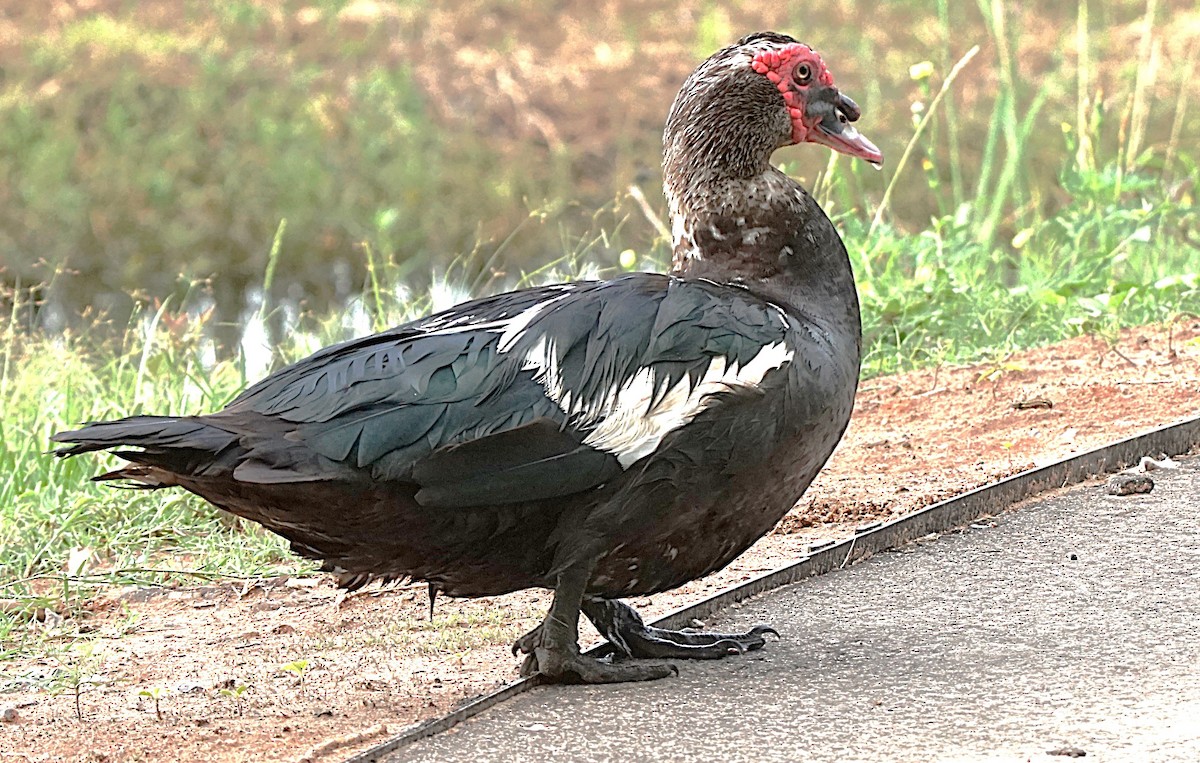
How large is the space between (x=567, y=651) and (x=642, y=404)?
505 mm

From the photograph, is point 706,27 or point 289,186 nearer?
point 289,186

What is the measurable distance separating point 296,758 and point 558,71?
38.1ft

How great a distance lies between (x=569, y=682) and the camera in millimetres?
3338

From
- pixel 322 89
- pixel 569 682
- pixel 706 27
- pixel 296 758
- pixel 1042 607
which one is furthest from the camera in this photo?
pixel 706 27

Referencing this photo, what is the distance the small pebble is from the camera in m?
4.33

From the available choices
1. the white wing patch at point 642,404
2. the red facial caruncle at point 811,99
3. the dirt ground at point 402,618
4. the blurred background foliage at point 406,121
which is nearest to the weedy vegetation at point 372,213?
the blurred background foliage at point 406,121

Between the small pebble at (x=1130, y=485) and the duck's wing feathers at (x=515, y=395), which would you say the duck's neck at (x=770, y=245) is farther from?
the small pebble at (x=1130, y=485)

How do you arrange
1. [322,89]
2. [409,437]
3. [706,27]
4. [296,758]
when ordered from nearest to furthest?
[296,758] → [409,437] → [322,89] → [706,27]

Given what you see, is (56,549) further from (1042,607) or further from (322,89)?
(322,89)

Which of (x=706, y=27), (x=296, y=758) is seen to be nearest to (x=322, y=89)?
(x=706, y=27)

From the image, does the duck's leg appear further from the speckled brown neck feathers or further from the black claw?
the speckled brown neck feathers

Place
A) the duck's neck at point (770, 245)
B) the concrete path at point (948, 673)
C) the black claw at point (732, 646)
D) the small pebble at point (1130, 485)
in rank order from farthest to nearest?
the small pebble at point (1130, 485) < the duck's neck at point (770, 245) < the black claw at point (732, 646) < the concrete path at point (948, 673)

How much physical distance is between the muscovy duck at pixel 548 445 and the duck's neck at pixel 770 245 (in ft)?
0.34

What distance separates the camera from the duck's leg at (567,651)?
3.26m
